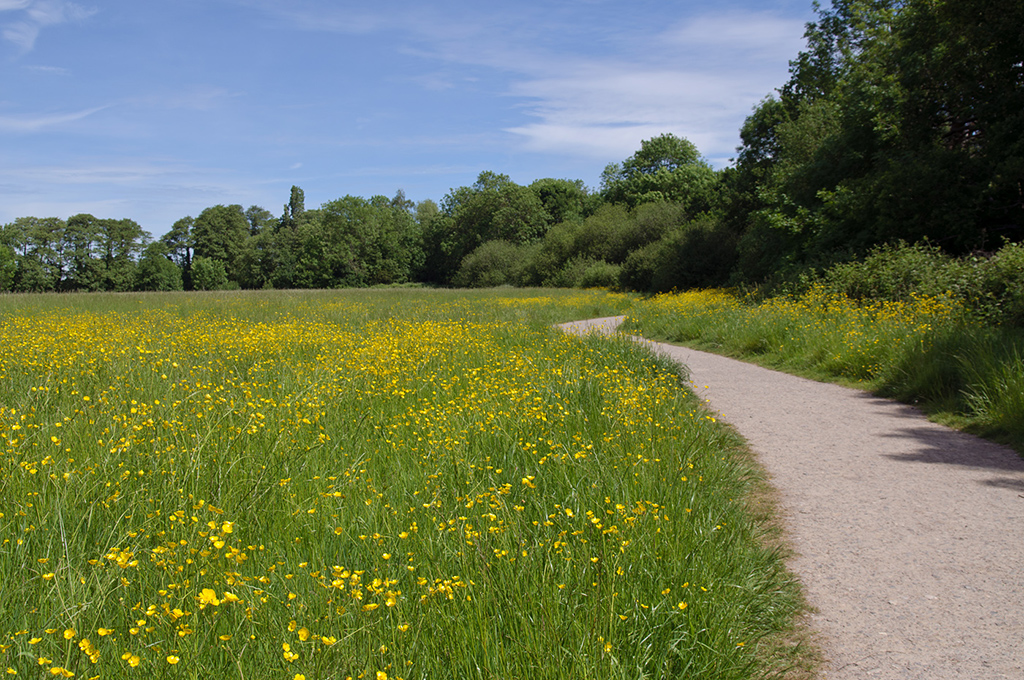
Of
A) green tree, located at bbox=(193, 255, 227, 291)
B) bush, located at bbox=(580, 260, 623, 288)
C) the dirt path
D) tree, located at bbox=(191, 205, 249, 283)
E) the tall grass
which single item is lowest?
the dirt path

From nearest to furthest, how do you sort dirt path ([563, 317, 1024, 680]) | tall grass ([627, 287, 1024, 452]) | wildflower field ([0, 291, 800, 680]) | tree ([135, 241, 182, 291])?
wildflower field ([0, 291, 800, 680]), dirt path ([563, 317, 1024, 680]), tall grass ([627, 287, 1024, 452]), tree ([135, 241, 182, 291])

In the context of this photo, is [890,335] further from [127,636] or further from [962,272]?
[127,636]

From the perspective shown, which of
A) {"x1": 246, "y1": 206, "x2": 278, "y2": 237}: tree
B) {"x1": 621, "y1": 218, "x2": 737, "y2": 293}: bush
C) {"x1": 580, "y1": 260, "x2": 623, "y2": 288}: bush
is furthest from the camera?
{"x1": 246, "y1": 206, "x2": 278, "y2": 237}: tree

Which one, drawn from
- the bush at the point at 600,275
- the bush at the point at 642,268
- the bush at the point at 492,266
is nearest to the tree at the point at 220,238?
the bush at the point at 492,266

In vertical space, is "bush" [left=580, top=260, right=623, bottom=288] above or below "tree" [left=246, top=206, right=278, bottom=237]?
below

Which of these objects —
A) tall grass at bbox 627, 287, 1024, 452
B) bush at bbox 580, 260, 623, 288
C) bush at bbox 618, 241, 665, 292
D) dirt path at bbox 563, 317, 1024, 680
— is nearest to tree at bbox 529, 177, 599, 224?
bush at bbox 580, 260, 623, 288

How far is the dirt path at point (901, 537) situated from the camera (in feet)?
8.91

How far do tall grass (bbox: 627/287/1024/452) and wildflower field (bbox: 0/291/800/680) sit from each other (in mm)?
2826

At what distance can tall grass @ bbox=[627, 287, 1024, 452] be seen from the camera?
631 centimetres

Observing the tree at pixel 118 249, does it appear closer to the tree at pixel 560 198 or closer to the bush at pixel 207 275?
the bush at pixel 207 275

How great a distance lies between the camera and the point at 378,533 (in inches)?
119

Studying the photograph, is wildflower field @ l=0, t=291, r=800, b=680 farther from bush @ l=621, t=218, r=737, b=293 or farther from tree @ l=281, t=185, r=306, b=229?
tree @ l=281, t=185, r=306, b=229

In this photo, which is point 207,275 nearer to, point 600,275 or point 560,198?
point 560,198

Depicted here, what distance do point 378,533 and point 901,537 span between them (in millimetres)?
3178
